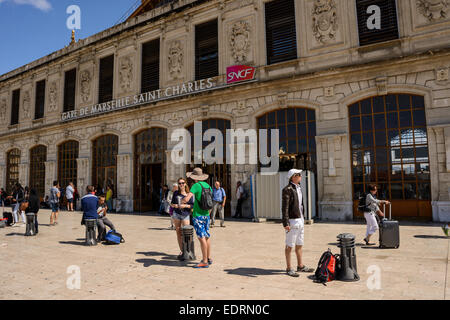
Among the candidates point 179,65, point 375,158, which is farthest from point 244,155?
point 179,65

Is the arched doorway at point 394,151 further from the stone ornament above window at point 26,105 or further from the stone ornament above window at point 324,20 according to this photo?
the stone ornament above window at point 26,105

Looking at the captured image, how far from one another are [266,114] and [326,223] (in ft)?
19.2

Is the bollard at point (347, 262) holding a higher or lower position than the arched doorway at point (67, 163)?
lower

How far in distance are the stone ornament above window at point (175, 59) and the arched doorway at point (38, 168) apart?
43.9 ft

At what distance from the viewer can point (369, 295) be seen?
4172 mm

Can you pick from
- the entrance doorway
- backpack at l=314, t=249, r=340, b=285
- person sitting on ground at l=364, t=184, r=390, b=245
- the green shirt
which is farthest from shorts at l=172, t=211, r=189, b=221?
the entrance doorway

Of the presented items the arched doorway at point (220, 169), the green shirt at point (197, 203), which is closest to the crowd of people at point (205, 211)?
the green shirt at point (197, 203)

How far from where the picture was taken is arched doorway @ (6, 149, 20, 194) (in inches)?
1037

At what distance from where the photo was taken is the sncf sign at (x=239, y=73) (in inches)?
598

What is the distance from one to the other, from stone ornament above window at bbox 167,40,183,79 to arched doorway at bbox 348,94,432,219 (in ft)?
32.2

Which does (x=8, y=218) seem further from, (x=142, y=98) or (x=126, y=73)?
(x=126, y=73)

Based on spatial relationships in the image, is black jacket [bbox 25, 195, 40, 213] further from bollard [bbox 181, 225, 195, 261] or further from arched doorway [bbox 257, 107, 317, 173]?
arched doorway [bbox 257, 107, 317, 173]

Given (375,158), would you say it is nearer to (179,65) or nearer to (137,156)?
(179,65)

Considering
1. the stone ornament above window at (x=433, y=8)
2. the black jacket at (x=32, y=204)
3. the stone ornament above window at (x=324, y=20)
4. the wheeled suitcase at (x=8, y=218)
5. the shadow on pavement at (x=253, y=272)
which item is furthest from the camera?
the stone ornament above window at (x=324, y=20)
